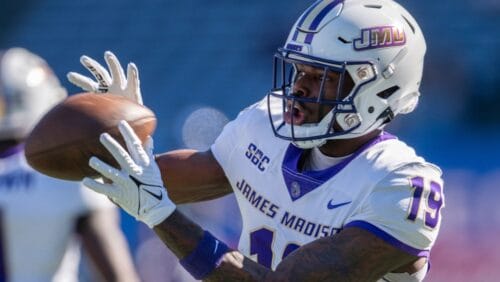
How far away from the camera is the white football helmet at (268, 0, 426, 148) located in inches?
103

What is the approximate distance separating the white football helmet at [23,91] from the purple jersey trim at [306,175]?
55.3 inches

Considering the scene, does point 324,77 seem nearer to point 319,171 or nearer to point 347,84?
point 347,84

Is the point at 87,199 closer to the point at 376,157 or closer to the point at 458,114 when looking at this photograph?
the point at 376,157

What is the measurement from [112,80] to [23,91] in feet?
3.78

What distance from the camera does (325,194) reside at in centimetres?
260

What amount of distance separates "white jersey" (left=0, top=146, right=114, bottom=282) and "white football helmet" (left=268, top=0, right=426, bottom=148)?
40.3 inches

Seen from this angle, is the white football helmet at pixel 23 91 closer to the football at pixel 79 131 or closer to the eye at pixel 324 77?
the football at pixel 79 131

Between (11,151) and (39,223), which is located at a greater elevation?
(11,151)

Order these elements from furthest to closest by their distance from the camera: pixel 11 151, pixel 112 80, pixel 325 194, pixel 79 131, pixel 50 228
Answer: pixel 11 151 < pixel 50 228 < pixel 112 80 < pixel 325 194 < pixel 79 131

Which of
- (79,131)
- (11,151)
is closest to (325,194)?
(79,131)

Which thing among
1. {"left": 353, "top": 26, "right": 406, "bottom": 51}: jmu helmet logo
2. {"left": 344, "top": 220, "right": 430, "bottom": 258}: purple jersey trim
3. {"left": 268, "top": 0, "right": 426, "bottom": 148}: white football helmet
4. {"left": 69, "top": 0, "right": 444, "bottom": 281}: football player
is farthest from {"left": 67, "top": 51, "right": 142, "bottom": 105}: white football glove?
{"left": 344, "top": 220, "right": 430, "bottom": 258}: purple jersey trim

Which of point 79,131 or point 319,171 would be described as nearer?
point 79,131

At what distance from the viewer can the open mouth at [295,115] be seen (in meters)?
2.62

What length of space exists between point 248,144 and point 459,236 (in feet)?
9.47
